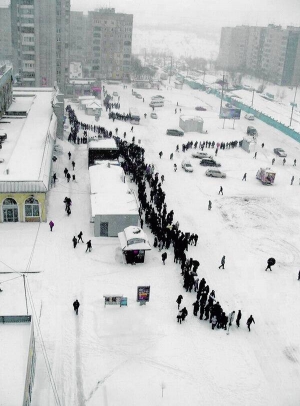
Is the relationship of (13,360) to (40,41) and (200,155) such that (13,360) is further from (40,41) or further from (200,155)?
(40,41)

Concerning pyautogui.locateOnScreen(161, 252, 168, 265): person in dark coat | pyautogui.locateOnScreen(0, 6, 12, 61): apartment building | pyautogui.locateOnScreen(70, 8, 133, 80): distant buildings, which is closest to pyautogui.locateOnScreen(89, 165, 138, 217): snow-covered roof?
pyautogui.locateOnScreen(161, 252, 168, 265): person in dark coat

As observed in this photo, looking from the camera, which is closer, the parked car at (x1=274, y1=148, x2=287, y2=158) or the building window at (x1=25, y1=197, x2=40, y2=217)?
the building window at (x1=25, y1=197, x2=40, y2=217)

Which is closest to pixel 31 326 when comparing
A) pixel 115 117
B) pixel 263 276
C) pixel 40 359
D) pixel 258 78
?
pixel 40 359

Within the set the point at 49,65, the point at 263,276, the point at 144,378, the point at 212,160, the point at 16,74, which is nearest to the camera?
the point at 144,378

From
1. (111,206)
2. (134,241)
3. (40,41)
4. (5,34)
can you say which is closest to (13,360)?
(134,241)

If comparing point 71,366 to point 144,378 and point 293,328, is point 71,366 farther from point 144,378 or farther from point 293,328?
point 293,328

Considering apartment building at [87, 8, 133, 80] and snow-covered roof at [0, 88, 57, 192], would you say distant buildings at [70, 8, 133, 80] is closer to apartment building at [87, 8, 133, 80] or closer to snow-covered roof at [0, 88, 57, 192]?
apartment building at [87, 8, 133, 80]
